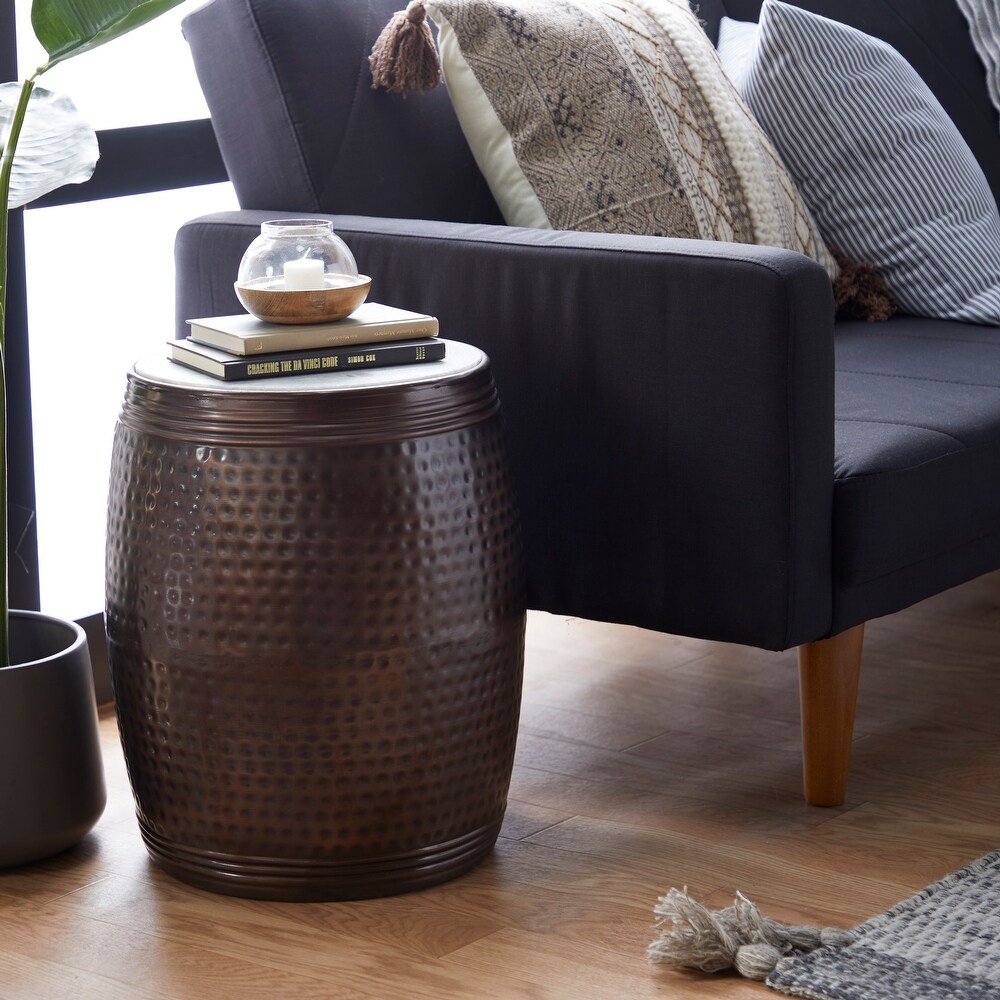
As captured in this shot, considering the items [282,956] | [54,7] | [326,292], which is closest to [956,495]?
[326,292]

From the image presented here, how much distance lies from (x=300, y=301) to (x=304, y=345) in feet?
0.17

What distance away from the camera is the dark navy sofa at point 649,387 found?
5.65 feet

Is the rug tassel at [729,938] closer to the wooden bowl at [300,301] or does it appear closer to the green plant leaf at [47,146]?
the wooden bowl at [300,301]

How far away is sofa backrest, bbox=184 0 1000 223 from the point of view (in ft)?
6.64

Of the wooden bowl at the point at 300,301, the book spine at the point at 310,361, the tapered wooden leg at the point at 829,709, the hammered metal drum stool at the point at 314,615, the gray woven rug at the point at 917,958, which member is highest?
the wooden bowl at the point at 300,301

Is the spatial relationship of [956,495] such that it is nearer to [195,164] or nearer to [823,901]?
[823,901]

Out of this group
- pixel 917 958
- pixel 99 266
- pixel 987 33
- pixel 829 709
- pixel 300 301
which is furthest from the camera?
pixel 987 33

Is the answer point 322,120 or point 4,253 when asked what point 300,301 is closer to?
point 4,253

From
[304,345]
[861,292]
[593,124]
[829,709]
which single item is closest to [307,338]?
[304,345]

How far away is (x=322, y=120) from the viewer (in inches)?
80.2

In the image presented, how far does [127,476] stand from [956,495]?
905 millimetres

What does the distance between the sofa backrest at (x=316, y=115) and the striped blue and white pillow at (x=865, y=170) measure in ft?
1.84

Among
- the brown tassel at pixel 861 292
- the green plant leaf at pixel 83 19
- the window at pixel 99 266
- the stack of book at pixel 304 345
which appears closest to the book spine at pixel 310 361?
the stack of book at pixel 304 345

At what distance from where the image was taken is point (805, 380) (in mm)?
1697
